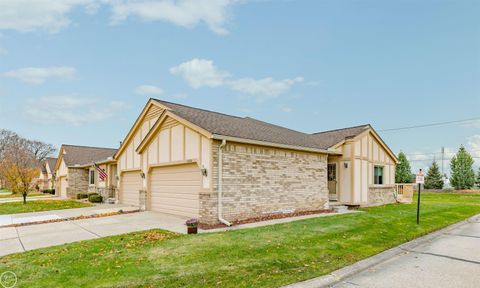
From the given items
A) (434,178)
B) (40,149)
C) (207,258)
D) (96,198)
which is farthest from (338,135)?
(40,149)

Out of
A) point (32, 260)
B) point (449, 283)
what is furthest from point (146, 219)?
point (449, 283)

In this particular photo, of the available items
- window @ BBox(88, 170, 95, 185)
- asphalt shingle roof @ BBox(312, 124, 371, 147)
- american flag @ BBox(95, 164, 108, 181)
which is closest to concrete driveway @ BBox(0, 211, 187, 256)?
asphalt shingle roof @ BBox(312, 124, 371, 147)

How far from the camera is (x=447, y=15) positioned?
15.5 m

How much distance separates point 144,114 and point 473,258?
15321 mm

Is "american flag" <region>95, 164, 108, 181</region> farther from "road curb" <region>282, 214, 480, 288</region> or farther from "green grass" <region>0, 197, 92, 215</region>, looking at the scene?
"road curb" <region>282, 214, 480, 288</region>

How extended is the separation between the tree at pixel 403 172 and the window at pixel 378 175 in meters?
21.0

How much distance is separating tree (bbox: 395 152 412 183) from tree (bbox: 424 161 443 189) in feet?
15.5

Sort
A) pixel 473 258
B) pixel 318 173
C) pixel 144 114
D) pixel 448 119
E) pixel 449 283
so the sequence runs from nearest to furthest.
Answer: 1. pixel 449 283
2. pixel 473 258
3. pixel 318 173
4. pixel 144 114
5. pixel 448 119

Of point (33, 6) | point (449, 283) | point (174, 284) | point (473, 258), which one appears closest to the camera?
point (174, 284)

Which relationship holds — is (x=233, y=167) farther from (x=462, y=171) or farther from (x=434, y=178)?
(x=434, y=178)

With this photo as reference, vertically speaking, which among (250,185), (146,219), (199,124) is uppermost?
(199,124)

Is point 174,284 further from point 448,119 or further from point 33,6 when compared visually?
point 448,119

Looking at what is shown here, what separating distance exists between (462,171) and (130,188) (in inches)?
1604

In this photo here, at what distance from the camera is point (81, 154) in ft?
106
